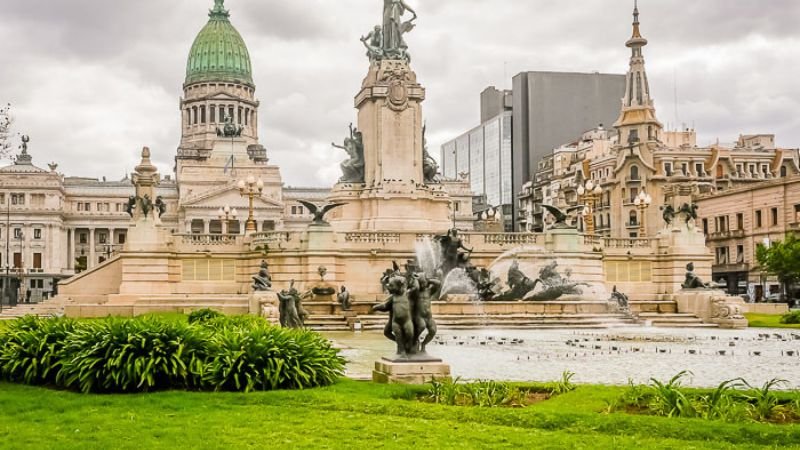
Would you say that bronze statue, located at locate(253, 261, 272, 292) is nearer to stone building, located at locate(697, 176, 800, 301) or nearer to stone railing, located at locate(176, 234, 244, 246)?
stone railing, located at locate(176, 234, 244, 246)

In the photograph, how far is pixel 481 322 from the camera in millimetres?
36625

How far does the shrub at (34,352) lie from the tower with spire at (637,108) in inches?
3683

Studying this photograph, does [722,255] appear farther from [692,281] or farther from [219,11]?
[219,11]

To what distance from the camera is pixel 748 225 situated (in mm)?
85000

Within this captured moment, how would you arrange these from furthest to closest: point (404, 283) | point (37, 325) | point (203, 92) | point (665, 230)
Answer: point (203, 92) < point (665, 230) < point (37, 325) < point (404, 283)

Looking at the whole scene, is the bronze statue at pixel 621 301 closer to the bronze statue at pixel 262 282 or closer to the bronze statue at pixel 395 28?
the bronze statue at pixel 262 282

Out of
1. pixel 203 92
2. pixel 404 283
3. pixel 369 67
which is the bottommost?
pixel 404 283

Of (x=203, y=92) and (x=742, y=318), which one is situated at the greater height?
(x=203, y=92)

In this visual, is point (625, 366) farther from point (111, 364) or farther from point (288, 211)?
point (288, 211)

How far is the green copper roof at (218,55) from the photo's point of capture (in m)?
165

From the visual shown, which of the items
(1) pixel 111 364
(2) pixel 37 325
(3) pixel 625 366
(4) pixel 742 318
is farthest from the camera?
(4) pixel 742 318

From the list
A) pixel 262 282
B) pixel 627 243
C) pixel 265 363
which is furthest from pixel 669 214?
pixel 265 363

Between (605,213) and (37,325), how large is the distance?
9458 centimetres

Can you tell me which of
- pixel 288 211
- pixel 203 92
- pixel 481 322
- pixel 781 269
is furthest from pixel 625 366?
pixel 203 92
